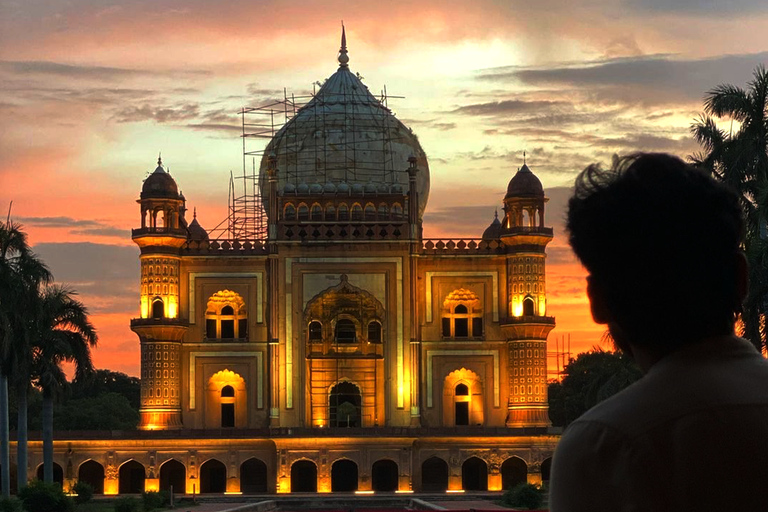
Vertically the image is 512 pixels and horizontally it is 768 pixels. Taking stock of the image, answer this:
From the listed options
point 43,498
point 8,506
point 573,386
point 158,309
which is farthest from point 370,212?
point 8,506

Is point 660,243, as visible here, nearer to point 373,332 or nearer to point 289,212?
point 373,332

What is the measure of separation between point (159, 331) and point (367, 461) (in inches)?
350

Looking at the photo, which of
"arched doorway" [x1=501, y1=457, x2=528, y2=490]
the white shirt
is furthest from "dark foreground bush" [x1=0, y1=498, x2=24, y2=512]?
the white shirt

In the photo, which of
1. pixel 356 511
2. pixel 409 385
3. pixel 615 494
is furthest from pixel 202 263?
pixel 615 494

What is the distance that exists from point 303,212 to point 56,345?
12551mm

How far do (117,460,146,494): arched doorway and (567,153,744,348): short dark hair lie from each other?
47345mm

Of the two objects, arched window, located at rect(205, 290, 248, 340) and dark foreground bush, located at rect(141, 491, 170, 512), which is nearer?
dark foreground bush, located at rect(141, 491, 170, 512)

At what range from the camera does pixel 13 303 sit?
38.9m

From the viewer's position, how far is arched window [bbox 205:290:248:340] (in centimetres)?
5250

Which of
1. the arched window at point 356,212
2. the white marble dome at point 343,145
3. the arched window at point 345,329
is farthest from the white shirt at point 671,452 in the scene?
the white marble dome at point 343,145

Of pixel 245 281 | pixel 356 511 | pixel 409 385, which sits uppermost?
pixel 245 281

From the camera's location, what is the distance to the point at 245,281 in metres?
52.4

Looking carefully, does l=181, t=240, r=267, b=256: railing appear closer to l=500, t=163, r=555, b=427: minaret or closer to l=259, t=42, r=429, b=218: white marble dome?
l=259, t=42, r=429, b=218: white marble dome

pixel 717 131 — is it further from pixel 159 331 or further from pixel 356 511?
pixel 159 331
